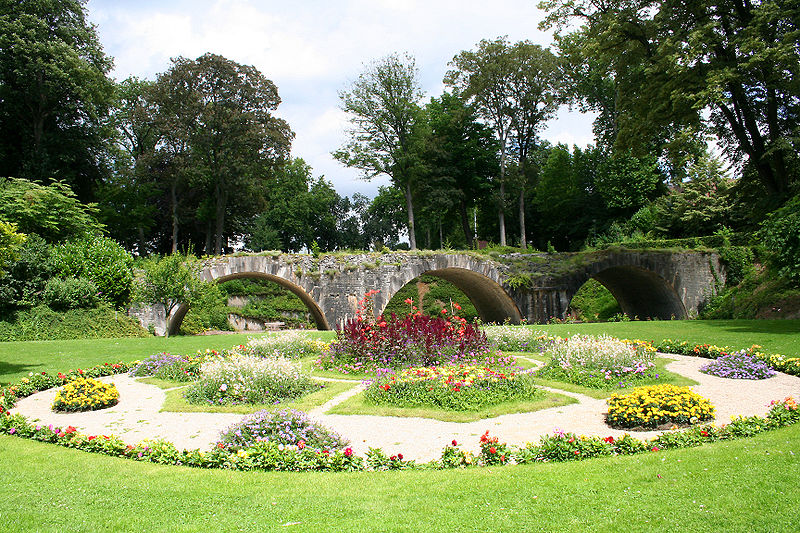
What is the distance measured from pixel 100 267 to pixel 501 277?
1583cm

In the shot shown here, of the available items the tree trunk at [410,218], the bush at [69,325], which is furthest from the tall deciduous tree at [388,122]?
the bush at [69,325]

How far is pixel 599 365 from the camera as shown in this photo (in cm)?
945

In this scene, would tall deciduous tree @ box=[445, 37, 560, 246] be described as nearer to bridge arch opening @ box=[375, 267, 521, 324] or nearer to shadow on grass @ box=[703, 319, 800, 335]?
bridge arch opening @ box=[375, 267, 521, 324]

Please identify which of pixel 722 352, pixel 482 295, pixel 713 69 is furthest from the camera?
pixel 482 295

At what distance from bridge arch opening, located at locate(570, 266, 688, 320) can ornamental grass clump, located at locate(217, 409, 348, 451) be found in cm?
Result: 2130

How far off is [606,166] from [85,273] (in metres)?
30.9

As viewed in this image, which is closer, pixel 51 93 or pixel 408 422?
pixel 408 422

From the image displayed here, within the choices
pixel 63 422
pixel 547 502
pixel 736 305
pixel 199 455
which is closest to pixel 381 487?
pixel 547 502

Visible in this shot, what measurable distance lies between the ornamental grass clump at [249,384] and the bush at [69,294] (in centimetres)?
1245

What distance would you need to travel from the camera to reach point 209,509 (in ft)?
13.2

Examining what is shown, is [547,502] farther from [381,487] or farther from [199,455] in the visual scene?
[199,455]

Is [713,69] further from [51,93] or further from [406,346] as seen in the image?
[51,93]

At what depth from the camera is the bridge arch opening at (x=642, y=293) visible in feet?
85.0

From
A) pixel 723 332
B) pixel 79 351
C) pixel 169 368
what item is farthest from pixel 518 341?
pixel 79 351
